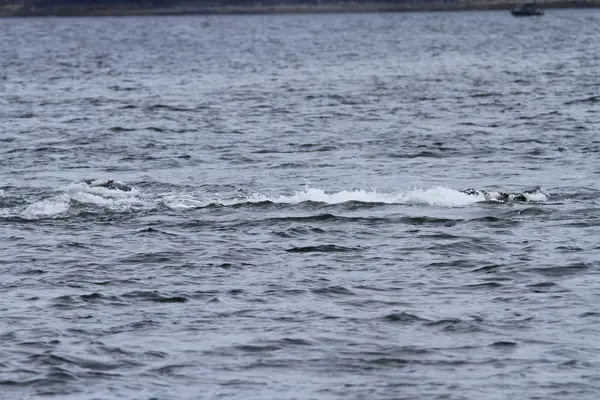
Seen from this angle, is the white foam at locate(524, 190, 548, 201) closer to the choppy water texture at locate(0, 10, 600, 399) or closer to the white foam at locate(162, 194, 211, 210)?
the choppy water texture at locate(0, 10, 600, 399)

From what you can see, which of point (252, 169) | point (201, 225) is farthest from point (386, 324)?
point (252, 169)

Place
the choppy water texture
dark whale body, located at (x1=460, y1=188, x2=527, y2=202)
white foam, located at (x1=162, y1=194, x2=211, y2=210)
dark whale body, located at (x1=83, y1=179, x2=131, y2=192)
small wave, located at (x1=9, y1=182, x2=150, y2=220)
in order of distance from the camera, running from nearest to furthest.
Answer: the choppy water texture < small wave, located at (x1=9, y1=182, x2=150, y2=220) < dark whale body, located at (x1=460, y1=188, x2=527, y2=202) < white foam, located at (x1=162, y1=194, x2=211, y2=210) < dark whale body, located at (x1=83, y1=179, x2=131, y2=192)

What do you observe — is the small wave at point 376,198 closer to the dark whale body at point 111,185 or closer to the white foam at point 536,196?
the white foam at point 536,196

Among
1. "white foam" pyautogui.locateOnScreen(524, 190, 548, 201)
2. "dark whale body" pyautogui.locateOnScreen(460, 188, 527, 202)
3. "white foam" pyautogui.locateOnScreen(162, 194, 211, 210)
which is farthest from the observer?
"white foam" pyautogui.locateOnScreen(162, 194, 211, 210)

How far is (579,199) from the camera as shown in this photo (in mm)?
Answer: 30453

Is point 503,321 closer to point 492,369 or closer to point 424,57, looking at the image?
point 492,369

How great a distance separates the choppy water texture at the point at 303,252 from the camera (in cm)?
1847

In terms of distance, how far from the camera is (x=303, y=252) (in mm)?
25359

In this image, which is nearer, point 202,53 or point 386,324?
point 386,324

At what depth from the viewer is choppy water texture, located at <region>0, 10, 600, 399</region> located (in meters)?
18.5

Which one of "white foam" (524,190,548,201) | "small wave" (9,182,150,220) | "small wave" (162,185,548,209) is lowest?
"white foam" (524,190,548,201)

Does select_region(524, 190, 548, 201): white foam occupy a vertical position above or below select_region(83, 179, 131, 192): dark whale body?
below

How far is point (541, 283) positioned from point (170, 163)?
1779cm

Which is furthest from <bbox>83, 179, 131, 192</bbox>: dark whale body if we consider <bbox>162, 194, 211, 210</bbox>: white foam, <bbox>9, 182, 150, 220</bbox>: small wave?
<bbox>162, 194, 211, 210</bbox>: white foam
